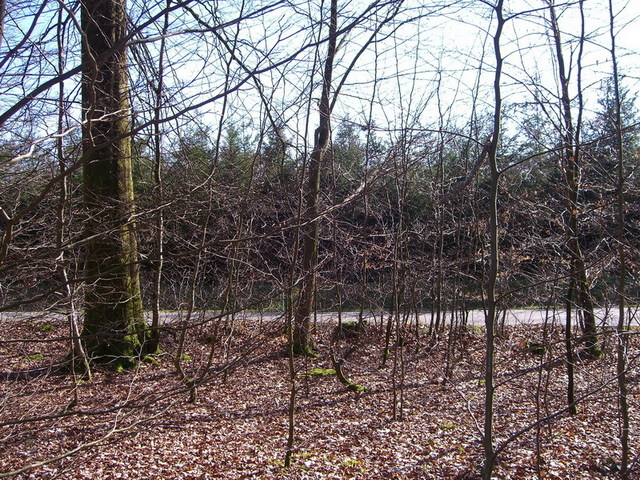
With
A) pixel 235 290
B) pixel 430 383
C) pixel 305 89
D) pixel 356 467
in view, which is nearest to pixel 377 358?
pixel 430 383

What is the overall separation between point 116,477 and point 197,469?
2.40ft

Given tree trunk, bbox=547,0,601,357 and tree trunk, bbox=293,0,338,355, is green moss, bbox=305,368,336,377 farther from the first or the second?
tree trunk, bbox=547,0,601,357

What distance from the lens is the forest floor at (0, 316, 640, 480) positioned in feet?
17.1

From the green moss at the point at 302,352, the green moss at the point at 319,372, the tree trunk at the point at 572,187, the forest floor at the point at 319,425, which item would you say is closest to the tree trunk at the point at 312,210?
the green moss at the point at 302,352

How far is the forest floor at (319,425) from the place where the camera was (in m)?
5.21

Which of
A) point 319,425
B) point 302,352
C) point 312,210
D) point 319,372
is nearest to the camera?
point 312,210

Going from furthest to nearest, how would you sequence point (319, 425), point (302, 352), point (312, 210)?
point (302, 352) → point (319, 425) → point (312, 210)

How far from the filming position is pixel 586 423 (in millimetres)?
6746

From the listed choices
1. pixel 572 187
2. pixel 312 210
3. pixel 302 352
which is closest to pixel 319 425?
pixel 312 210

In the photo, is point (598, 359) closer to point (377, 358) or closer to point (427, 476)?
point (377, 358)

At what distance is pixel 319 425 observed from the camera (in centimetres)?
683

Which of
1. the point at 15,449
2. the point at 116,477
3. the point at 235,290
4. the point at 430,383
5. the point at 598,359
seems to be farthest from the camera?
the point at 598,359

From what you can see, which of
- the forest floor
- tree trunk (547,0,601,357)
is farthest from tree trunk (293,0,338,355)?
tree trunk (547,0,601,357)

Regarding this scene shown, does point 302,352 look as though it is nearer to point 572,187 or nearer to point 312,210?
point 312,210
